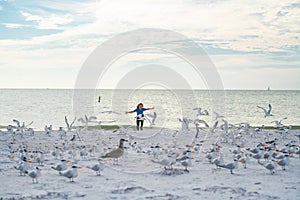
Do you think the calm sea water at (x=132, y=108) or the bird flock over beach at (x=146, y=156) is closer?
the bird flock over beach at (x=146, y=156)

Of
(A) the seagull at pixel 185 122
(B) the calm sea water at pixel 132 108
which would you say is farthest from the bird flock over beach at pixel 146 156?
(B) the calm sea water at pixel 132 108

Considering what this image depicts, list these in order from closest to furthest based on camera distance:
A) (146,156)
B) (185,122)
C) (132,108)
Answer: (146,156), (185,122), (132,108)

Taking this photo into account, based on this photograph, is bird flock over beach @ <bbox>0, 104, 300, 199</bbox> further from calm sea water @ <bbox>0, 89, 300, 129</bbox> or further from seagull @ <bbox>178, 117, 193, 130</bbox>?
calm sea water @ <bbox>0, 89, 300, 129</bbox>

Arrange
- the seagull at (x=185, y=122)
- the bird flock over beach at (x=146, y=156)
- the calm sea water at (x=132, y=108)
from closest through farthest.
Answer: the bird flock over beach at (x=146, y=156) < the seagull at (x=185, y=122) < the calm sea water at (x=132, y=108)

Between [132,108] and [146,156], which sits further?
[132,108]

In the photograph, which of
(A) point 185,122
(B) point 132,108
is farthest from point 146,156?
(B) point 132,108

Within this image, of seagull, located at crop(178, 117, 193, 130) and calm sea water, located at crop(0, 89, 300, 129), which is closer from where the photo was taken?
seagull, located at crop(178, 117, 193, 130)

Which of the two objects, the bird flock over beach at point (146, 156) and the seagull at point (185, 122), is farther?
the seagull at point (185, 122)

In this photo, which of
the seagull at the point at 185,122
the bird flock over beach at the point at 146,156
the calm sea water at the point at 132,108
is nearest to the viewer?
the bird flock over beach at the point at 146,156

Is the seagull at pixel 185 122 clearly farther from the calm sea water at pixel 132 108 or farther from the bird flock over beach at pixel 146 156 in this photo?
the calm sea water at pixel 132 108

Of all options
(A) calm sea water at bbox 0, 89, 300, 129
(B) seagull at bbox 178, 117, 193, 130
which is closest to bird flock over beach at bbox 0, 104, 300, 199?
(B) seagull at bbox 178, 117, 193, 130

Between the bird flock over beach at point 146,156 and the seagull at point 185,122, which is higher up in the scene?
the seagull at point 185,122

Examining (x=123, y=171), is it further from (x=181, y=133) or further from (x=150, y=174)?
(x=181, y=133)

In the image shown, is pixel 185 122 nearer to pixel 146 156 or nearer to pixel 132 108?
pixel 146 156
